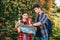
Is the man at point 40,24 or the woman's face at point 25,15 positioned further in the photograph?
the woman's face at point 25,15

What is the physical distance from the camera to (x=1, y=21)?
9.55 metres

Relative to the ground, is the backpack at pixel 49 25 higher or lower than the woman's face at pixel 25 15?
lower

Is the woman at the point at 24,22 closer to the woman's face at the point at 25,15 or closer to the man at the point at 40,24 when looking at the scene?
the woman's face at the point at 25,15

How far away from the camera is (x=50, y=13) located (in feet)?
31.1

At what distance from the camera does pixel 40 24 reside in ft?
29.8

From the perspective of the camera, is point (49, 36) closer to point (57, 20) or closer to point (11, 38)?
point (57, 20)

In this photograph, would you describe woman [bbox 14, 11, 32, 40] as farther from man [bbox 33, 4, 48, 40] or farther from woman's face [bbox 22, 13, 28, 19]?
man [bbox 33, 4, 48, 40]

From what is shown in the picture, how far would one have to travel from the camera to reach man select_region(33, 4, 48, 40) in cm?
904

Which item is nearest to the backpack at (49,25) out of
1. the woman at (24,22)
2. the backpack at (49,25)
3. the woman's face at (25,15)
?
the backpack at (49,25)

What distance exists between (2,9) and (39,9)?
1.12m

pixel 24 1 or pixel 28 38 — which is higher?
pixel 24 1

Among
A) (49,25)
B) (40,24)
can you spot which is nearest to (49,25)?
(49,25)

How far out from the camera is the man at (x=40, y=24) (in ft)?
29.7

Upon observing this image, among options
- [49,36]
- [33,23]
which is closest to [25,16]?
[33,23]
